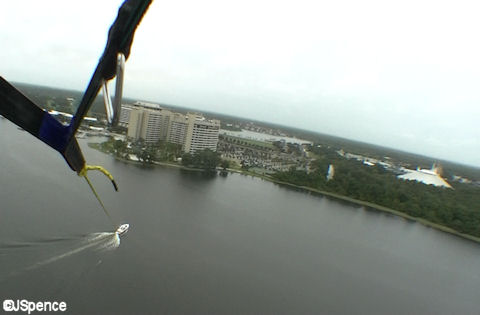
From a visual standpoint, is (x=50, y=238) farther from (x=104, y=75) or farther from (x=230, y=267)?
(x=104, y=75)

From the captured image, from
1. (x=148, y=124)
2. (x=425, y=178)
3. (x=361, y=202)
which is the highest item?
(x=148, y=124)

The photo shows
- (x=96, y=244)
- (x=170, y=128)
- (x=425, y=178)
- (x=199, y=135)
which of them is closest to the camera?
(x=96, y=244)

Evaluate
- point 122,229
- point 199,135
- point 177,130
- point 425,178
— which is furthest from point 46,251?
point 425,178

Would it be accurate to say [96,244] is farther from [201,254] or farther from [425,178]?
[425,178]

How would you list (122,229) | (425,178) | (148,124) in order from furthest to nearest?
1. (425,178)
2. (148,124)
3. (122,229)

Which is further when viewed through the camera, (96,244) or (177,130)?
(177,130)

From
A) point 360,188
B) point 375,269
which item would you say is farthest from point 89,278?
point 360,188

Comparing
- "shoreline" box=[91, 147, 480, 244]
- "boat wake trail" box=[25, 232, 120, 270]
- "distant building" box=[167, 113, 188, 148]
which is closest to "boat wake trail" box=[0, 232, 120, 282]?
"boat wake trail" box=[25, 232, 120, 270]

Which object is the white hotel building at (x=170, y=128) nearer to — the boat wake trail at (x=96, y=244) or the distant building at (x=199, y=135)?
the distant building at (x=199, y=135)

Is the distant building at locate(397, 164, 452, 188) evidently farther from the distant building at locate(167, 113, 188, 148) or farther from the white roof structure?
the distant building at locate(167, 113, 188, 148)
